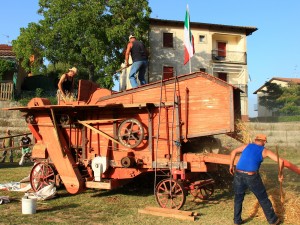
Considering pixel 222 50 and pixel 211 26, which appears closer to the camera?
pixel 211 26

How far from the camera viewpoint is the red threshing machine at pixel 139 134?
267 inches

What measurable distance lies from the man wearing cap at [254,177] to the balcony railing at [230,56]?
28756mm

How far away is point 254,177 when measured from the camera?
18.4 ft

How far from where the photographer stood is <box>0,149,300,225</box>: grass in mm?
5957

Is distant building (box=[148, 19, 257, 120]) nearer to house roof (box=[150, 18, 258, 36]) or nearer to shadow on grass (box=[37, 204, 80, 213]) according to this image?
house roof (box=[150, 18, 258, 36])

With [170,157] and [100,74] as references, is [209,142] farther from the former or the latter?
[100,74]

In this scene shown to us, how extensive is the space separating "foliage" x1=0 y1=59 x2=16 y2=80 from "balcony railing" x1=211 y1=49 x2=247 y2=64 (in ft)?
58.2

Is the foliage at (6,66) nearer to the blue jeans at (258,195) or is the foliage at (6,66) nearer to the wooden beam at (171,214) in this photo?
the wooden beam at (171,214)

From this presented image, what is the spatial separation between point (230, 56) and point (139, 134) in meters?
28.6

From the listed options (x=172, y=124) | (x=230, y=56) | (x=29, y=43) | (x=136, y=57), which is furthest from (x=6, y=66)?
(x=172, y=124)

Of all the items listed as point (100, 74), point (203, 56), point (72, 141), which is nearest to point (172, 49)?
point (203, 56)

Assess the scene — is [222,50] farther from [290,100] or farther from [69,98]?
[69,98]

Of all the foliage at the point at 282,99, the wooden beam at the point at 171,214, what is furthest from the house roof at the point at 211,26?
the wooden beam at the point at 171,214

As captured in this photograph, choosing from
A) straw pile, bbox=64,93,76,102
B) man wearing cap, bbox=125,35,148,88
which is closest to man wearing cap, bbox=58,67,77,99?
straw pile, bbox=64,93,76,102
